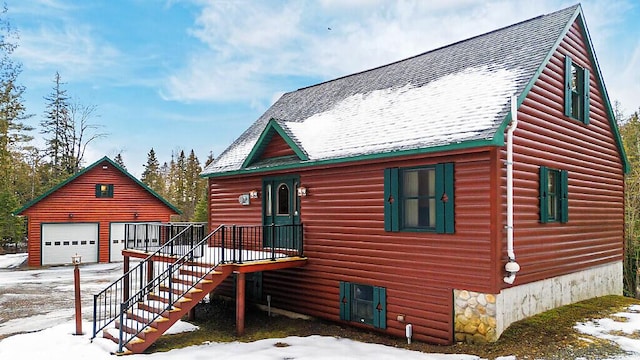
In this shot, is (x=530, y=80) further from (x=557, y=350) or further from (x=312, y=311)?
(x=312, y=311)

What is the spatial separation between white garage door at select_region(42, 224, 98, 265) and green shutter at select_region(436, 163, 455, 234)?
71.7 ft

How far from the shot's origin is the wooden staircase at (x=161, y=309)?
8.88m

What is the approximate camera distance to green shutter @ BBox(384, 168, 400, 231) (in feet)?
30.9

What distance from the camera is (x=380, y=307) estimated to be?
9.72 metres

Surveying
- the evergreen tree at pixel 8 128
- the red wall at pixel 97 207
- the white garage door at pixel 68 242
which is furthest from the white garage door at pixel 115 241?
the evergreen tree at pixel 8 128

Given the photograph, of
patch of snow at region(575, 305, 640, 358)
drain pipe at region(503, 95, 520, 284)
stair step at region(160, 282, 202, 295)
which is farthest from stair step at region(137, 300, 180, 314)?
patch of snow at region(575, 305, 640, 358)

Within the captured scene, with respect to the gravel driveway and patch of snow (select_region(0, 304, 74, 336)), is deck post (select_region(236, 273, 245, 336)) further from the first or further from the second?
patch of snow (select_region(0, 304, 74, 336))

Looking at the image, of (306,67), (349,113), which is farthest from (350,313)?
(306,67)

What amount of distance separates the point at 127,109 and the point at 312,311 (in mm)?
39195

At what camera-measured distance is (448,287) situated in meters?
8.65

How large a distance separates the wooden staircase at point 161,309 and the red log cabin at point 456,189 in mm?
2509

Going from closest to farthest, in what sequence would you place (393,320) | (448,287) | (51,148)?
1. (448,287)
2. (393,320)
3. (51,148)

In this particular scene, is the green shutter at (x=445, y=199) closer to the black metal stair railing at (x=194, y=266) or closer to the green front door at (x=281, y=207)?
the black metal stair railing at (x=194, y=266)

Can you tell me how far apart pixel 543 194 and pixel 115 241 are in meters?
22.8
